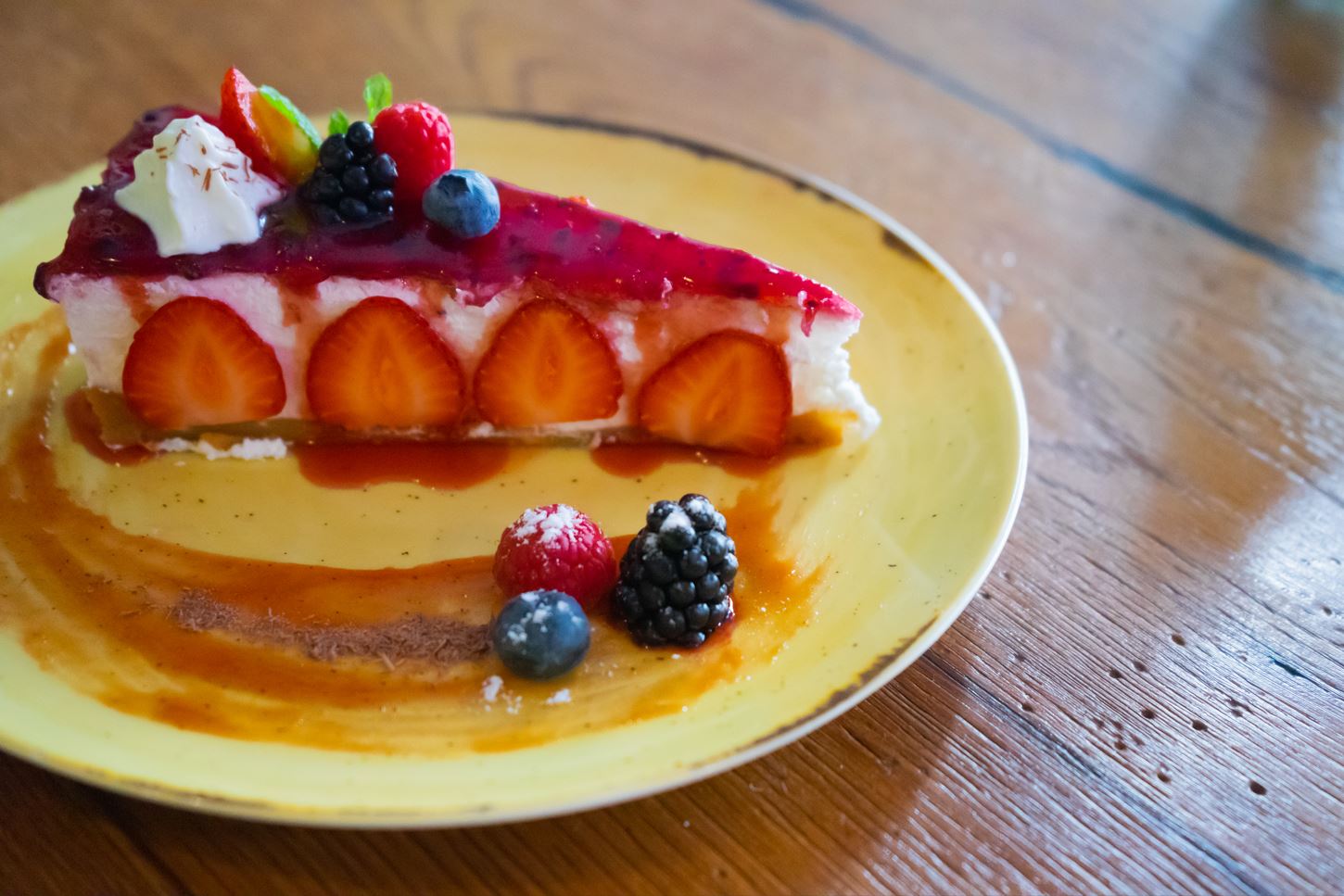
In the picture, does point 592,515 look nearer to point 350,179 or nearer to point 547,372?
point 547,372

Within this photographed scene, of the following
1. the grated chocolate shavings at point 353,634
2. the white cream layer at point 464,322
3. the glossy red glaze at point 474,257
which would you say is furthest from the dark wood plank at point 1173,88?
the grated chocolate shavings at point 353,634

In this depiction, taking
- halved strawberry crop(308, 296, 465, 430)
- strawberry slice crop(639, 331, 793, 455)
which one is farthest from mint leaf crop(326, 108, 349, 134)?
strawberry slice crop(639, 331, 793, 455)

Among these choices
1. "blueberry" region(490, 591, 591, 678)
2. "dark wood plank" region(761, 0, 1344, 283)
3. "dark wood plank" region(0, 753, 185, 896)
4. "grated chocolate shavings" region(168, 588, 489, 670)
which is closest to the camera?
"dark wood plank" region(0, 753, 185, 896)

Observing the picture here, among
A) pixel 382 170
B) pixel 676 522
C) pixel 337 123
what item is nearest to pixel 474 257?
pixel 382 170

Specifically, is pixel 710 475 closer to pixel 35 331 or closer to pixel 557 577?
pixel 557 577

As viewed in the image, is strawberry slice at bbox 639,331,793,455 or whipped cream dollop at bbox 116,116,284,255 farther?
strawberry slice at bbox 639,331,793,455

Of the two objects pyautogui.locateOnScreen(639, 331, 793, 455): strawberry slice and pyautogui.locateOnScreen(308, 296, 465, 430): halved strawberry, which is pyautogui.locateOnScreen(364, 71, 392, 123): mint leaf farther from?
pyautogui.locateOnScreen(639, 331, 793, 455): strawberry slice

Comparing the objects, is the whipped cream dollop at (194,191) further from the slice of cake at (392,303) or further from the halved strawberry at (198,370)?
the halved strawberry at (198,370)
